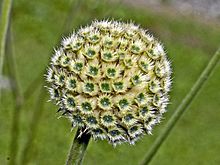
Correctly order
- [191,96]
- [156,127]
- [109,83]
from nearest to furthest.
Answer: [109,83] < [191,96] < [156,127]

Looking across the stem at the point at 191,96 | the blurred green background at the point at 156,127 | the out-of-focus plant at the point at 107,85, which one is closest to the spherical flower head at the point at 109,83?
the out-of-focus plant at the point at 107,85

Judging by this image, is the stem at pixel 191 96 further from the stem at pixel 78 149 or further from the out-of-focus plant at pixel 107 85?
the stem at pixel 78 149

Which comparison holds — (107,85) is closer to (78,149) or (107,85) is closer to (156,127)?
(78,149)

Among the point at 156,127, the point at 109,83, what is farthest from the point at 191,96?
the point at 156,127

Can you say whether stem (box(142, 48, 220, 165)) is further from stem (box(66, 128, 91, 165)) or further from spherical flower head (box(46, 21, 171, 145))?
stem (box(66, 128, 91, 165))

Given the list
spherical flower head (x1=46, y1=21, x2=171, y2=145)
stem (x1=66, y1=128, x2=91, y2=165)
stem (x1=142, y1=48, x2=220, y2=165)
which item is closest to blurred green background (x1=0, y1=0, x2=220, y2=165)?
stem (x1=142, y1=48, x2=220, y2=165)

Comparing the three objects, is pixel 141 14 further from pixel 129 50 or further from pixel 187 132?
pixel 129 50
